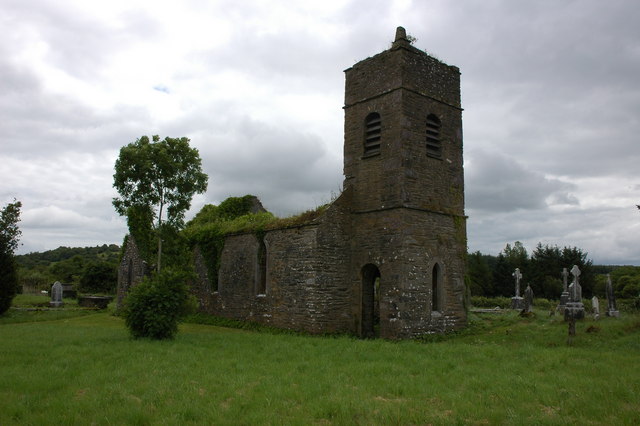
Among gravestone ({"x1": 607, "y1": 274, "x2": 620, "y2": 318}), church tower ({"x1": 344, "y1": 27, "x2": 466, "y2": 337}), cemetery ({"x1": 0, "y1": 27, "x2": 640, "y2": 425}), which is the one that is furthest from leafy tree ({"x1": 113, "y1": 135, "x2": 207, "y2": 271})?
gravestone ({"x1": 607, "y1": 274, "x2": 620, "y2": 318})

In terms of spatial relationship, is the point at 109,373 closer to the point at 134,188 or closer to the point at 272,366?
the point at 272,366

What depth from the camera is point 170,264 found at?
73.5ft

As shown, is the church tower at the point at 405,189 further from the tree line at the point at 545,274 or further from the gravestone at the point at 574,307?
the tree line at the point at 545,274

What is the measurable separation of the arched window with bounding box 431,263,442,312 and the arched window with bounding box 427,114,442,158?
14.4 ft

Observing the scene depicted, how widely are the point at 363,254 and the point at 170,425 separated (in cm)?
Result: 1153

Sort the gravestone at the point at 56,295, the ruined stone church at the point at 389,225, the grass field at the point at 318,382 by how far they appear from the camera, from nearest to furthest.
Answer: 1. the grass field at the point at 318,382
2. the ruined stone church at the point at 389,225
3. the gravestone at the point at 56,295

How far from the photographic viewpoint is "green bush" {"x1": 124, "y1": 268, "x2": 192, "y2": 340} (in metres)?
14.9

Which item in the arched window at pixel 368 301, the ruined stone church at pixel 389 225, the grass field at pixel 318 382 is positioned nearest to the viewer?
the grass field at pixel 318 382

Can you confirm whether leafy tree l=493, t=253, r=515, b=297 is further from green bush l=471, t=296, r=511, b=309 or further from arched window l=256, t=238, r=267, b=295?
arched window l=256, t=238, r=267, b=295

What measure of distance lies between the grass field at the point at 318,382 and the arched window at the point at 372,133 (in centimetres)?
745

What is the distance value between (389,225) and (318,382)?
8661 mm

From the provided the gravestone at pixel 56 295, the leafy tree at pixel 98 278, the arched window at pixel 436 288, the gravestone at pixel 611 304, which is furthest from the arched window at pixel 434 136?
the leafy tree at pixel 98 278

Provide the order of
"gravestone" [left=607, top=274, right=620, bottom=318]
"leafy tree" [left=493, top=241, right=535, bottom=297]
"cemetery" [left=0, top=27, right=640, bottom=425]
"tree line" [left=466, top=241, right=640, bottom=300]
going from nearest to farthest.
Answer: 1. "cemetery" [left=0, top=27, right=640, bottom=425]
2. "gravestone" [left=607, top=274, right=620, bottom=318]
3. "tree line" [left=466, top=241, right=640, bottom=300]
4. "leafy tree" [left=493, top=241, right=535, bottom=297]

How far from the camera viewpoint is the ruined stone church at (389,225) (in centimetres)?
1653
